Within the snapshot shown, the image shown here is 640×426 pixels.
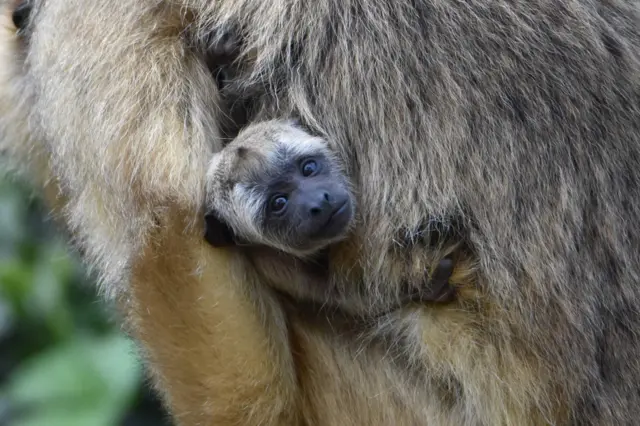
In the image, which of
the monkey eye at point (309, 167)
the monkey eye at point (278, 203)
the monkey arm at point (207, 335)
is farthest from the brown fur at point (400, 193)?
the monkey eye at point (278, 203)

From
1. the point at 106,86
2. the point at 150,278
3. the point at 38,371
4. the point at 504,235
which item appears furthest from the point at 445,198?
the point at 38,371

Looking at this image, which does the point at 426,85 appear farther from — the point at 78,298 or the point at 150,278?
the point at 78,298

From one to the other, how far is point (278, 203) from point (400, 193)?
17.6 inches

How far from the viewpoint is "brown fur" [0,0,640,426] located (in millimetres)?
2658

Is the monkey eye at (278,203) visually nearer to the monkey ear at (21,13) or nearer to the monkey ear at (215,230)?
the monkey ear at (215,230)

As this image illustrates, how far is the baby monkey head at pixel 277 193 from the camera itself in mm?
2760

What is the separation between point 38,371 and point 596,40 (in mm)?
2935

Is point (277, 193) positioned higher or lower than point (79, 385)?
higher

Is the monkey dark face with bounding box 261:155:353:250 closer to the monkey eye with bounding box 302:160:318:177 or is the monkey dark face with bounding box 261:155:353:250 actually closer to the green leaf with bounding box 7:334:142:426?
the monkey eye with bounding box 302:160:318:177

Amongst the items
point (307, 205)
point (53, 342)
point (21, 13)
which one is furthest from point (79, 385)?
point (307, 205)

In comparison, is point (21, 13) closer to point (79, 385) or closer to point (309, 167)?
point (309, 167)

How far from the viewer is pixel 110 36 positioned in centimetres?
285

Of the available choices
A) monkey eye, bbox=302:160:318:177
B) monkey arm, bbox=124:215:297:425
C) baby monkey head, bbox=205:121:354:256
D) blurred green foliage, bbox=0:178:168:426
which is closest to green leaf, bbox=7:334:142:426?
blurred green foliage, bbox=0:178:168:426

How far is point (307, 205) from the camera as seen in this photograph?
2.87 m
